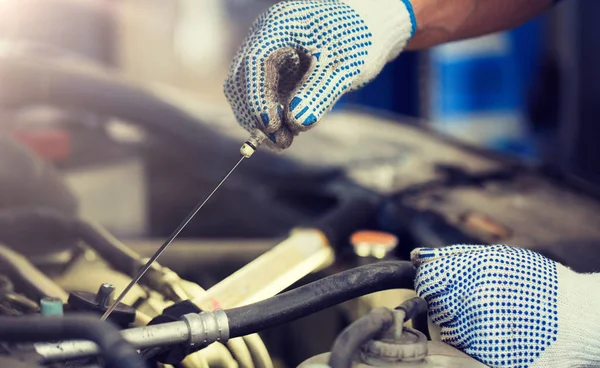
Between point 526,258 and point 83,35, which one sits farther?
point 83,35

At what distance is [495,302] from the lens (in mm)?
762

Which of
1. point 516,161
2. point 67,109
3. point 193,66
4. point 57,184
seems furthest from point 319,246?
point 193,66

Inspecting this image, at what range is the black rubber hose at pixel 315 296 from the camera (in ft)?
2.51

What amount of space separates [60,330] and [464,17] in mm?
884

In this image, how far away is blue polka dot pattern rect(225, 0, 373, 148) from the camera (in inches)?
36.4

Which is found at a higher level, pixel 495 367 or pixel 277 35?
pixel 277 35

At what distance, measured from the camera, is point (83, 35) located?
3.57m

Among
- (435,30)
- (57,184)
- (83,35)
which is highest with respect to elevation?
(83,35)

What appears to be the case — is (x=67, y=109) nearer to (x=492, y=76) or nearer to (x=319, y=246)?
(x=319, y=246)

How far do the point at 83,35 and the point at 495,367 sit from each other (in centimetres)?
324

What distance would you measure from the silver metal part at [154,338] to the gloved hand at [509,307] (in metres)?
0.25

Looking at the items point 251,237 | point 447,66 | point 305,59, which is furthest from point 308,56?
point 447,66

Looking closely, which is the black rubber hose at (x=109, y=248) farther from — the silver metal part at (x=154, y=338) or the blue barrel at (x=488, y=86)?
the blue barrel at (x=488, y=86)

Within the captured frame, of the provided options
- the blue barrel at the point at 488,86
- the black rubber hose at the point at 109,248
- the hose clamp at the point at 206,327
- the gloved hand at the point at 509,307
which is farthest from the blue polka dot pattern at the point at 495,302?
the blue barrel at the point at 488,86
